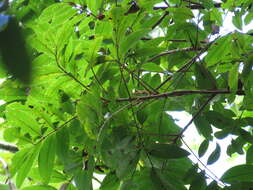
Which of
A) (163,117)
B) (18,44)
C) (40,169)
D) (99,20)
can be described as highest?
(18,44)

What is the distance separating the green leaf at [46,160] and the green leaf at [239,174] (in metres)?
0.51

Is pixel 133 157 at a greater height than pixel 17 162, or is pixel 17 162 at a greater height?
pixel 133 157

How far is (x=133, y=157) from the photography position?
0.92 metres

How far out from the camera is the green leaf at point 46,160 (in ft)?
3.39

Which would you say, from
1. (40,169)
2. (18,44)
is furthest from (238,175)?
(18,44)

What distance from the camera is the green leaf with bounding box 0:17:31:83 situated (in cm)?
20

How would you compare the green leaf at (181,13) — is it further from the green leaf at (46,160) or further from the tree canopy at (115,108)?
the green leaf at (46,160)

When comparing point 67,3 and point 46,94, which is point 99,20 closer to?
point 67,3

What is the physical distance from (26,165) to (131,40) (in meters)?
0.49

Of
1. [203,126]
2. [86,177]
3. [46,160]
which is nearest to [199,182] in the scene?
[203,126]

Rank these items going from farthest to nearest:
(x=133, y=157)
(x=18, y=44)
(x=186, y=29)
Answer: (x=186, y=29), (x=133, y=157), (x=18, y=44)

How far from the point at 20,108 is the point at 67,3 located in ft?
1.44

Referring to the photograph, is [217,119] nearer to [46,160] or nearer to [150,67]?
[150,67]

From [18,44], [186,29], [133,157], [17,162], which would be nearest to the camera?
[18,44]
